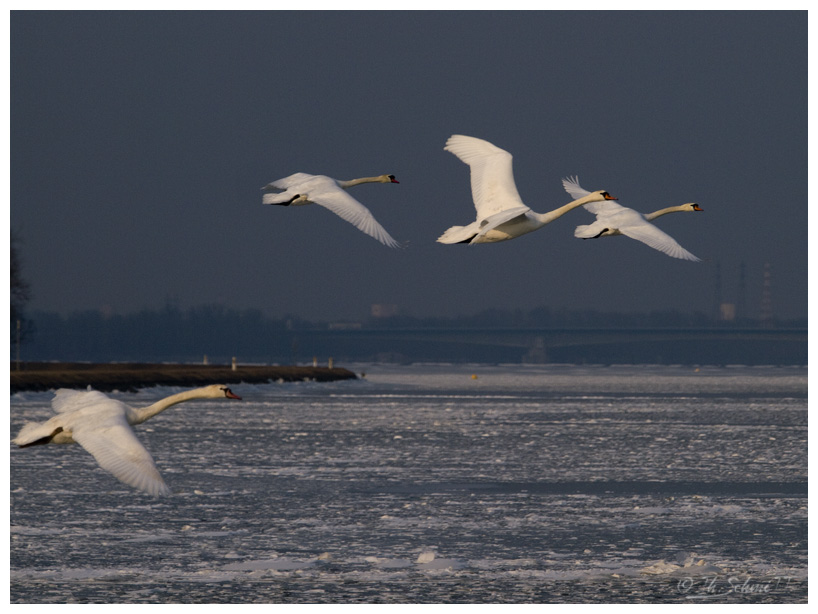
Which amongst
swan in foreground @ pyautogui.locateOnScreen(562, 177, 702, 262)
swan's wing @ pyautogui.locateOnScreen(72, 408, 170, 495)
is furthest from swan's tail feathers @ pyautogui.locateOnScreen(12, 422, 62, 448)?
swan in foreground @ pyautogui.locateOnScreen(562, 177, 702, 262)

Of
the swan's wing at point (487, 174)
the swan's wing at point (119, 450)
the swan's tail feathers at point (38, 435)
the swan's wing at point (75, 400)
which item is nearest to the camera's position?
the swan's wing at point (119, 450)

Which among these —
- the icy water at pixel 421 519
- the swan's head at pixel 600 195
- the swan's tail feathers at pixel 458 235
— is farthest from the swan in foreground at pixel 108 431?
the icy water at pixel 421 519

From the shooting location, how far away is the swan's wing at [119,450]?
8.69 meters

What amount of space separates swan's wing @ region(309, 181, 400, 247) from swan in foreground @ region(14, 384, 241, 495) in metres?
1.66

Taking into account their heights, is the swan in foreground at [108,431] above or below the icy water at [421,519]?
above

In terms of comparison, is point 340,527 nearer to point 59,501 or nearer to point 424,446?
point 59,501

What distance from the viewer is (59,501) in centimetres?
3197

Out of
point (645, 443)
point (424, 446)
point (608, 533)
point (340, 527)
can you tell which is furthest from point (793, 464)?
point (340, 527)

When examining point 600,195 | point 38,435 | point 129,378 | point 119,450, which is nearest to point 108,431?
point 119,450

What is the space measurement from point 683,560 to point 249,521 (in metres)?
9.72

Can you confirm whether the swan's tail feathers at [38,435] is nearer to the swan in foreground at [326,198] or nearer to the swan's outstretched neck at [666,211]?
the swan in foreground at [326,198]

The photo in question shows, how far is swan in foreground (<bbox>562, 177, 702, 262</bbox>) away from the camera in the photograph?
11508 mm
